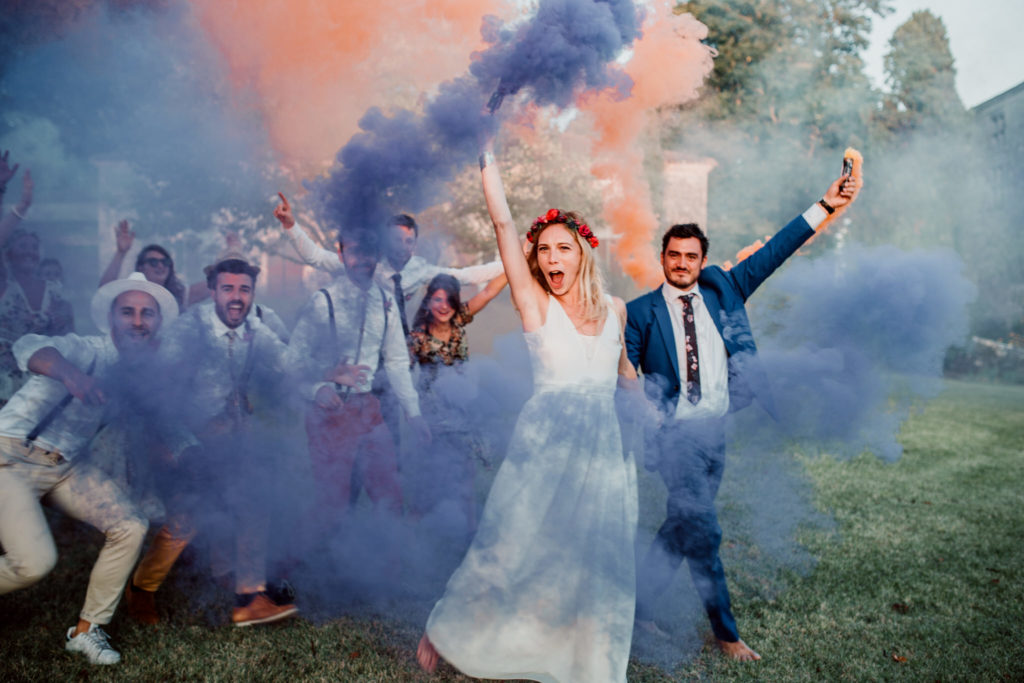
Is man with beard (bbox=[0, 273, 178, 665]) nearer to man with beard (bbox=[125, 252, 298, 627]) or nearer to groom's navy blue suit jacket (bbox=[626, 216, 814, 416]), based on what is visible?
man with beard (bbox=[125, 252, 298, 627])

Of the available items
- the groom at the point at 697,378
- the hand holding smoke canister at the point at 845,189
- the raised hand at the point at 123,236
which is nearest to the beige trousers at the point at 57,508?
the raised hand at the point at 123,236

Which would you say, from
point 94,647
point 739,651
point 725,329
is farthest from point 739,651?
point 94,647

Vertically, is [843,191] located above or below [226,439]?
above

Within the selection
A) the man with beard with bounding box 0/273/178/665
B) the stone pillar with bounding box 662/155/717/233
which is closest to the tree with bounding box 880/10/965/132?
the stone pillar with bounding box 662/155/717/233

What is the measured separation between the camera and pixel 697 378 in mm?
3332

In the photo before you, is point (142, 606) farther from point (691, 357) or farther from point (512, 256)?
point (691, 357)

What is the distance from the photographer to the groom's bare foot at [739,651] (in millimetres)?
3301

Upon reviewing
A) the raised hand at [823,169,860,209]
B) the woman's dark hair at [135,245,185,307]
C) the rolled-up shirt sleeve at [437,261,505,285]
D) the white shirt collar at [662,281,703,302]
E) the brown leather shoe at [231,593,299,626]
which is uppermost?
the woman's dark hair at [135,245,185,307]

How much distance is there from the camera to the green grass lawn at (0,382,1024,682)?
Answer: 3160 millimetres

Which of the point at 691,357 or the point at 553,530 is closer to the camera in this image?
the point at 553,530

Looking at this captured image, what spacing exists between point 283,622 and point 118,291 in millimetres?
2013

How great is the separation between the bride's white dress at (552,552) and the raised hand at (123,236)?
318 cm

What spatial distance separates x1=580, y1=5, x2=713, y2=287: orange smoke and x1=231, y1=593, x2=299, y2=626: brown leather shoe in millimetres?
3269

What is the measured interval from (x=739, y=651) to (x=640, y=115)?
3780mm
